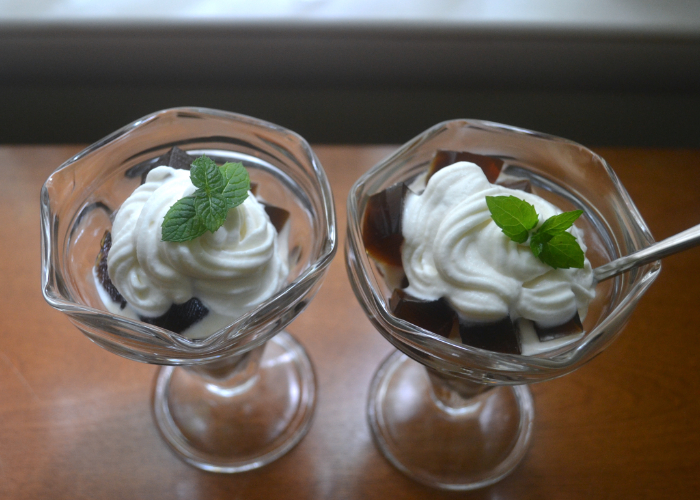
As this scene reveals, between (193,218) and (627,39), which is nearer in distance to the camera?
(193,218)

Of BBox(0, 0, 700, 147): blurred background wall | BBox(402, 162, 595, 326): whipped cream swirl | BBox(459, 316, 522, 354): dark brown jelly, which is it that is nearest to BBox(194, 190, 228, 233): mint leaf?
BBox(402, 162, 595, 326): whipped cream swirl

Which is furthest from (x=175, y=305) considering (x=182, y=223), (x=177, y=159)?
(x=177, y=159)

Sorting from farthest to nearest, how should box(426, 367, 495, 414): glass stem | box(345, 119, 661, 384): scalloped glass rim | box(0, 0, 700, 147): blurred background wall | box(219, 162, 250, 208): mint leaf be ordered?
box(0, 0, 700, 147): blurred background wall < box(426, 367, 495, 414): glass stem < box(219, 162, 250, 208): mint leaf < box(345, 119, 661, 384): scalloped glass rim

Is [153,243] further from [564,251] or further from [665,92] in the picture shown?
[665,92]

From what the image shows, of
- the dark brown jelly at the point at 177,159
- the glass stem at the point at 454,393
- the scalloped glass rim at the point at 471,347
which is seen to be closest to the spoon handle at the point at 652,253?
the scalloped glass rim at the point at 471,347

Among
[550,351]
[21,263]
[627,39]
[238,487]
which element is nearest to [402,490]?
[238,487]

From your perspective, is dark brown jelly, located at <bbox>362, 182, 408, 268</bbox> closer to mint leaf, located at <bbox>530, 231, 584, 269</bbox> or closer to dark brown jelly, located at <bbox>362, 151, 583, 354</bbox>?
dark brown jelly, located at <bbox>362, 151, 583, 354</bbox>
